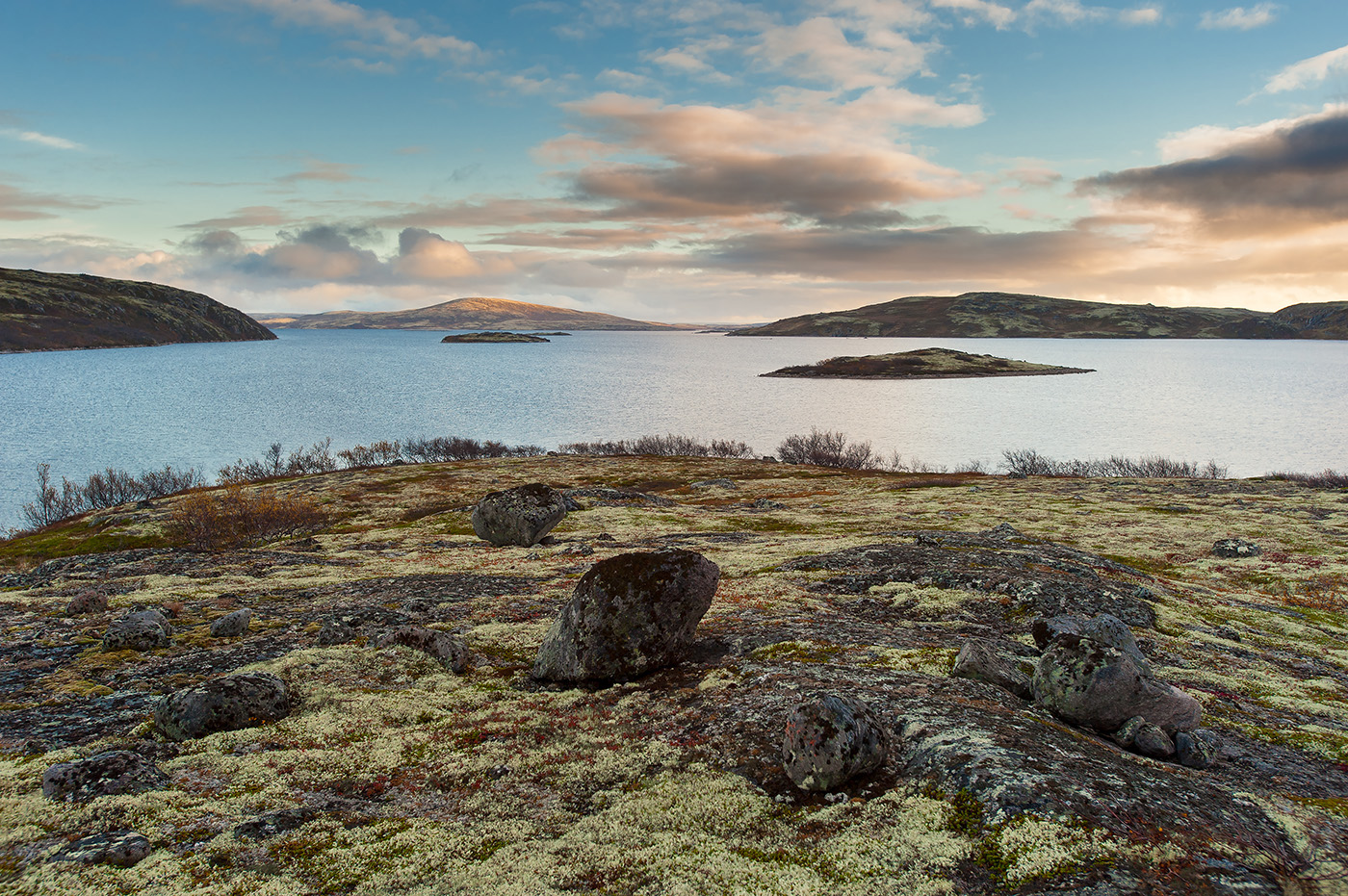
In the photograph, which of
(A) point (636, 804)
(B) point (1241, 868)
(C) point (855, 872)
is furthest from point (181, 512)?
(B) point (1241, 868)

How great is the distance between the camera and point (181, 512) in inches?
2354

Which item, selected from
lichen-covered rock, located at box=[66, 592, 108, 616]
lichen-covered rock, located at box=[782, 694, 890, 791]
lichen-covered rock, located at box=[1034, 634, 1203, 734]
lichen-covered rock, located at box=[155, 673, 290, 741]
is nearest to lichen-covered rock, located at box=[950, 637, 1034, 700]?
lichen-covered rock, located at box=[1034, 634, 1203, 734]

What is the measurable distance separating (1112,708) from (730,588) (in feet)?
49.8

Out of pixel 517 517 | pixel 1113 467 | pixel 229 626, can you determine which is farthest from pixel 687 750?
pixel 1113 467

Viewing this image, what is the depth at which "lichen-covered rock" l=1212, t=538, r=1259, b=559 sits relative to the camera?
37.1 meters

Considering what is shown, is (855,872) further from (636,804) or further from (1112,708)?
(1112,708)

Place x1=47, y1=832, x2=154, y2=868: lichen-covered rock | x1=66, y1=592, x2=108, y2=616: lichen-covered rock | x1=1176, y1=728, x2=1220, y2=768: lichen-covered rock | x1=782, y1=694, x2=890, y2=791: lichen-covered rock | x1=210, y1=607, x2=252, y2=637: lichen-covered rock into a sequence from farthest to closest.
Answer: x1=66, y1=592, x2=108, y2=616: lichen-covered rock < x1=210, y1=607, x2=252, y2=637: lichen-covered rock < x1=1176, y1=728, x2=1220, y2=768: lichen-covered rock < x1=782, y1=694, x2=890, y2=791: lichen-covered rock < x1=47, y1=832, x2=154, y2=868: lichen-covered rock

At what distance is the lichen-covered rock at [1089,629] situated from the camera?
16781mm

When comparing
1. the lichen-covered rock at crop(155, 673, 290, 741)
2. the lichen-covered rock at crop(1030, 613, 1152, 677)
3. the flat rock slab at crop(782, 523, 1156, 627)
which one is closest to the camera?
the lichen-covered rock at crop(155, 673, 290, 741)

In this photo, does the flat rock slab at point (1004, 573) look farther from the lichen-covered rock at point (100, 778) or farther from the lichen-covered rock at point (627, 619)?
the lichen-covered rock at point (100, 778)

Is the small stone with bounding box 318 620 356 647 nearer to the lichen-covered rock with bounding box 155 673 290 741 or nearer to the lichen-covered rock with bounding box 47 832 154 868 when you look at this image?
the lichen-covered rock with bounding box 155 673 290 741

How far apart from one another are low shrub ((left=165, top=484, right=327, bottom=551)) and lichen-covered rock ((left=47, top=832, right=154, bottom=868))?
42072 mm

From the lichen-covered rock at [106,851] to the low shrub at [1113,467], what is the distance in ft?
344

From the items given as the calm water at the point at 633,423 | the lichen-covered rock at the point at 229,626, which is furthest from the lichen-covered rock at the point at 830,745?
the calm water at the point at 633,423
